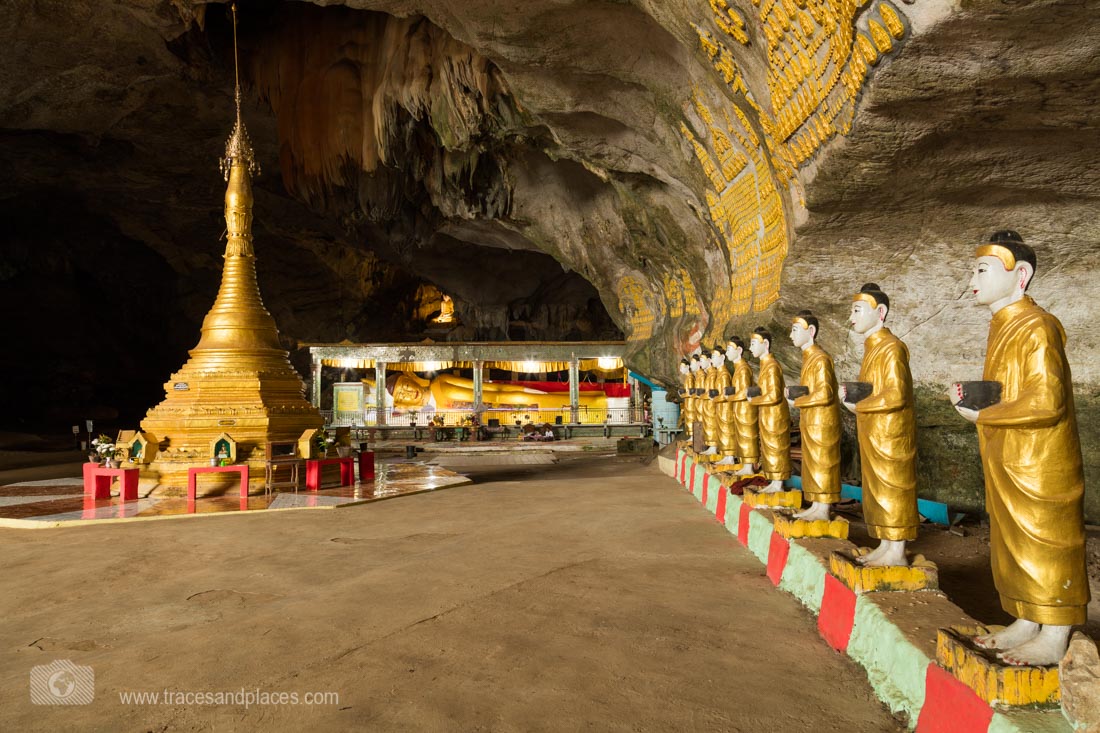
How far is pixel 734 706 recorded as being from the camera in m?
2.56

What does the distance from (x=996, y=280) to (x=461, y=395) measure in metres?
18.6

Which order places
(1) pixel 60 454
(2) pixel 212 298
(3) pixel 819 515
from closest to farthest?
(3) pixel 819 515 → (1) pixel 60 454 → (2) pixel 212 298

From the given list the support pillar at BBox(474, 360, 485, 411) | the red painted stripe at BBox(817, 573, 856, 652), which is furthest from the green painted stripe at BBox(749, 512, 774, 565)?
the support pillar at BBox(474, 360, 485, 411)

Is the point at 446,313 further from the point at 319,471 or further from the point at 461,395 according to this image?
the point at 319,471

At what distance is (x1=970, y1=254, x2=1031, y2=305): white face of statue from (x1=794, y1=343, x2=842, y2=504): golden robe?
5.88ft

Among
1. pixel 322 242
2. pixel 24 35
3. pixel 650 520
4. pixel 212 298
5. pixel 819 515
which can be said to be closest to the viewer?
pixel 819 515

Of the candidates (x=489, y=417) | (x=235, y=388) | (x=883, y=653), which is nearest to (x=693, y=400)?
(x=235, y=388)

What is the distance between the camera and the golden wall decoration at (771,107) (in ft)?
12.9

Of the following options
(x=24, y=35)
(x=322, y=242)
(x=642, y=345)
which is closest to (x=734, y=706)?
(x=642, y=345)

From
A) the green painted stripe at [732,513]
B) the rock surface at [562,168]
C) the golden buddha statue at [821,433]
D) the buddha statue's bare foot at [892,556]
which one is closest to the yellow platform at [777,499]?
the green painted stripe at [732,513]

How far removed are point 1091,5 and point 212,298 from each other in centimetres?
2712

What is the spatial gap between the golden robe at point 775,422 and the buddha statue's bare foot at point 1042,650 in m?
3.15

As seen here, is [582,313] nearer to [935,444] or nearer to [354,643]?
[935,444]

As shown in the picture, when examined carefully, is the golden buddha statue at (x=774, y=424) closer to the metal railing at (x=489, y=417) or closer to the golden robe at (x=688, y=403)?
the golden robe at (x=688, y=403)
